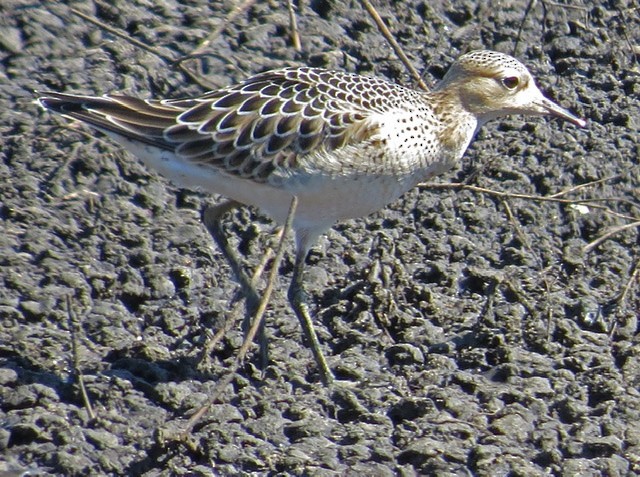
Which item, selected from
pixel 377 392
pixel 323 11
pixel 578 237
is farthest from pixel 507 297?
pixel 323 11

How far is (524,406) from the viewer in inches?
235

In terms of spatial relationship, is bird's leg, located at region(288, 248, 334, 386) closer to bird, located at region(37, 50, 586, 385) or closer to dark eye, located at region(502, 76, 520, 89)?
bird, located at region(37, 50, 586, 385)

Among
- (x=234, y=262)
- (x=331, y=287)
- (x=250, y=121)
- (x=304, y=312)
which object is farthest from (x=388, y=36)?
(x=304, y=312)

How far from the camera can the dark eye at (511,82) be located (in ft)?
21.0

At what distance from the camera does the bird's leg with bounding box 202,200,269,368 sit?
19.7 feet

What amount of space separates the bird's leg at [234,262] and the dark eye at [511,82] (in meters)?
1.45

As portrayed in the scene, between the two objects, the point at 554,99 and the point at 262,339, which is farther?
the point at 554,99

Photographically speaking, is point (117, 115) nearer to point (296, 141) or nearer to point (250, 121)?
point (250, 121)

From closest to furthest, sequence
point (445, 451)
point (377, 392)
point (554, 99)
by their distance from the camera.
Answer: point (445, 451), point (377, 392), point (554, 99)

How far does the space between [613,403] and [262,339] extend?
167 cm

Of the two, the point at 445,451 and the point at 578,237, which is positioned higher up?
the point at 578,237

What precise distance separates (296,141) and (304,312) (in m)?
0.83

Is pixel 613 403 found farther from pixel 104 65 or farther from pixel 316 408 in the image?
pixel 104 65

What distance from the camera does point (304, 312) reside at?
240 inches
